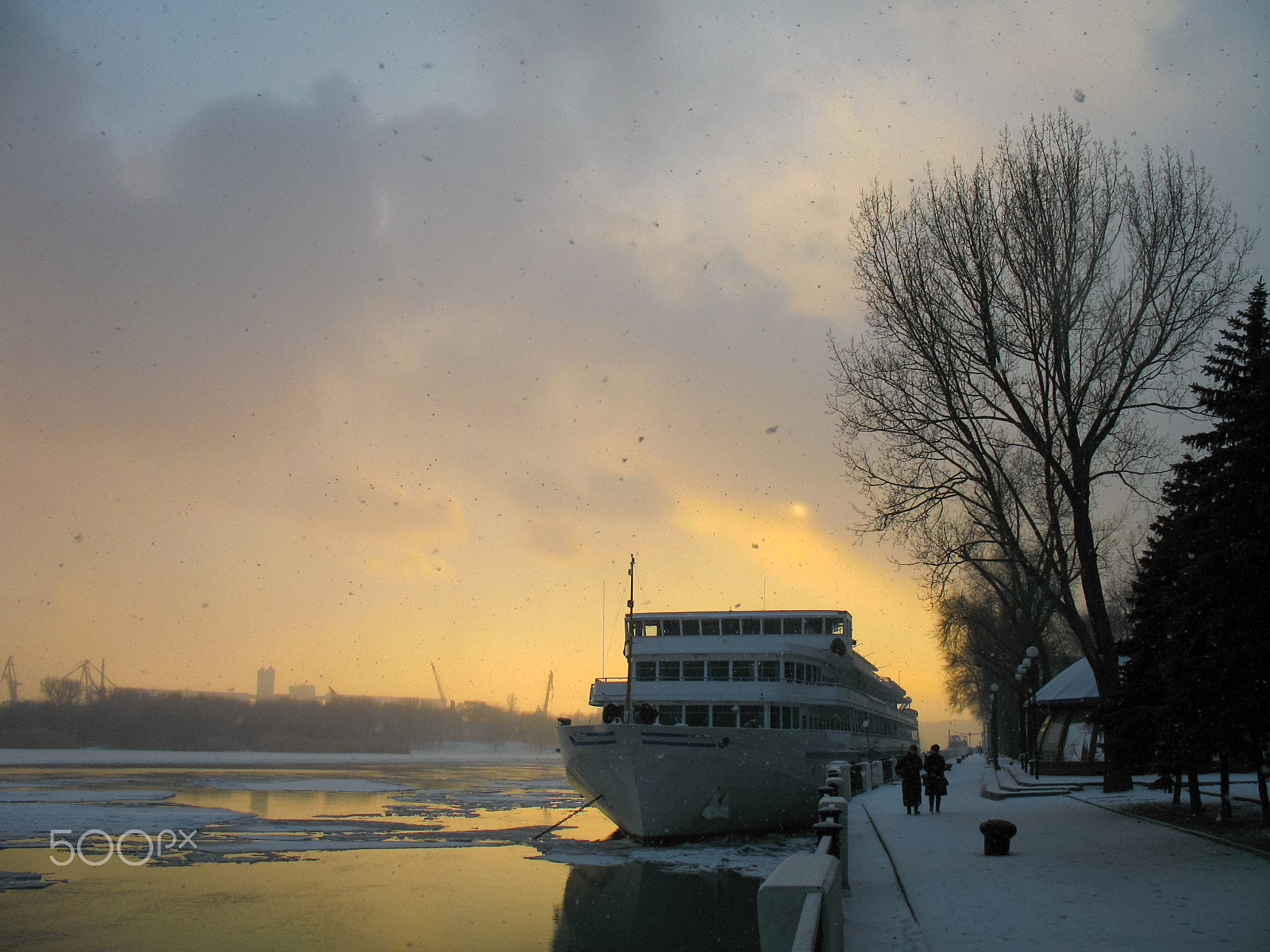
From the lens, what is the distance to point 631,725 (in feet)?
75.9

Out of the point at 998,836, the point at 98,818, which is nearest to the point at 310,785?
the point at 98,818

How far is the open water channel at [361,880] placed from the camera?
1487cm

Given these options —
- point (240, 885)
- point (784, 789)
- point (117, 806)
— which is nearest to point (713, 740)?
point (784, 789)

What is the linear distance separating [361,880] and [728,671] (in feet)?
40.8

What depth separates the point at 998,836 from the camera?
13109 millimetres

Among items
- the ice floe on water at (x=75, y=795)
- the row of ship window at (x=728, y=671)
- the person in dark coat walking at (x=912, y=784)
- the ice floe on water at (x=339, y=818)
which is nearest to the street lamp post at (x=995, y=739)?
the row of ship window at (x=728, y=671)

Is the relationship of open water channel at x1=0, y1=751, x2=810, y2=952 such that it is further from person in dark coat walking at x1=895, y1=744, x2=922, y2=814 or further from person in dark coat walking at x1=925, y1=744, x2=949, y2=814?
person in dark coat walking at x1=925, y1=744, x2=949, y2=814

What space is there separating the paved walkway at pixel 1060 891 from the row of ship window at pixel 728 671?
Answer: 11.3 m

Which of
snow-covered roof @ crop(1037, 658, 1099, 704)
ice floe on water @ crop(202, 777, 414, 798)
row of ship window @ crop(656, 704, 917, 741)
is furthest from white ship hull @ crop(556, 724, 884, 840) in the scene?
ice floe on water @ crop(202, 777, 414, 798)

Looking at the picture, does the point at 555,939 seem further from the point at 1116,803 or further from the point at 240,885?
the point at 1116,803

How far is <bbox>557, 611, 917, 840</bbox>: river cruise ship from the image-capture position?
77.7 feet

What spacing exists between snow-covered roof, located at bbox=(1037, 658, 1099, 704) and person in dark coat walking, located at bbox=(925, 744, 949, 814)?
13154 millimetres

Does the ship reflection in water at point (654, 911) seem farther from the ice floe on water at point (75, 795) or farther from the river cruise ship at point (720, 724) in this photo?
the ice floe on water at point (75, 795)

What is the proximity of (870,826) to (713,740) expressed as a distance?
19.3ft
